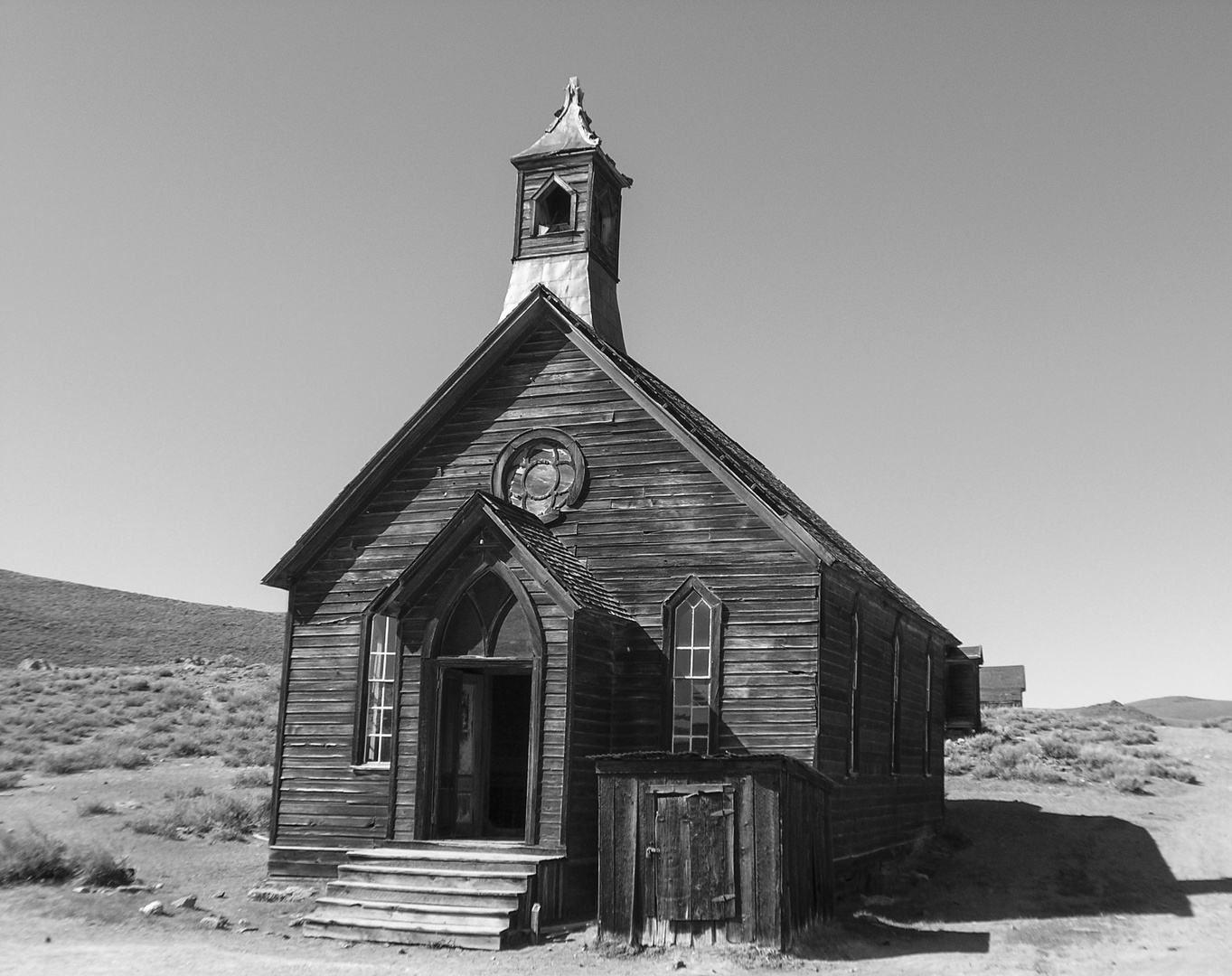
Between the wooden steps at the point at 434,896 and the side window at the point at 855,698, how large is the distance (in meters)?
5.06

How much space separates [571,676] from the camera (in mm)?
15578

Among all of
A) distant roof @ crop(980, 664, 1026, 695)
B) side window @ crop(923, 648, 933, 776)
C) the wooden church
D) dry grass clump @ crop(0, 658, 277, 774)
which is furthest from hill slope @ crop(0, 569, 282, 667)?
the wooden church

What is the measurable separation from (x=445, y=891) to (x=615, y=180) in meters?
12.3

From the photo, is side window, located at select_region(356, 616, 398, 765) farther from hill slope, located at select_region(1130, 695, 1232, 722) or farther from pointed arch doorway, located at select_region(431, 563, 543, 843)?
hill slope, located at select_region(1130, 695, 1232, 722)

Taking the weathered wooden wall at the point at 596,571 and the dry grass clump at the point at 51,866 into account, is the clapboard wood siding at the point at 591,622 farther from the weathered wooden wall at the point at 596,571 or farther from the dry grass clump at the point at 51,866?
the dry grass clump at the point at 51,866

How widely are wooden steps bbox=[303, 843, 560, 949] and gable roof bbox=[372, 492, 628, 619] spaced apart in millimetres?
3023

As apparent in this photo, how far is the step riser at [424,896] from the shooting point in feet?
47.3

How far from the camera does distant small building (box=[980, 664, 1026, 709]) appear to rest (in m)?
55.7

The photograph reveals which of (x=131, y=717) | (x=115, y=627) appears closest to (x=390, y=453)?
(x=131, y=717)

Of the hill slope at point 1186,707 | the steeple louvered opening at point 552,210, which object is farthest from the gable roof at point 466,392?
the hill slope at point 1186,707

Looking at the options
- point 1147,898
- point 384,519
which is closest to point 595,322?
point 384,519

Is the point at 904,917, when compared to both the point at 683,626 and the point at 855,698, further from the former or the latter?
the point at 683,626

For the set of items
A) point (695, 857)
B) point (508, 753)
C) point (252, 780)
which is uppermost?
point (508, 753)

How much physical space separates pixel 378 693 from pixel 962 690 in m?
13.7
